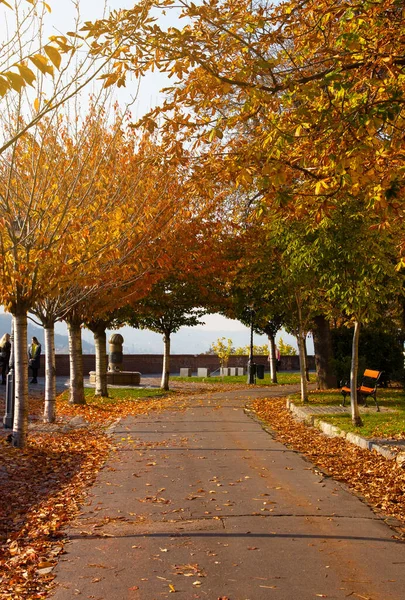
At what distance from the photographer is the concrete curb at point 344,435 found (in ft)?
38.6

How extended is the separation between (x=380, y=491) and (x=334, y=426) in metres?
6.09

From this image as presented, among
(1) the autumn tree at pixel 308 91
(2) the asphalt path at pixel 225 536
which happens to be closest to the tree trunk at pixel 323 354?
(2) the asphalt path at pixel 225 536

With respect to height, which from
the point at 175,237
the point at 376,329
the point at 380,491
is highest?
the point at 175,237

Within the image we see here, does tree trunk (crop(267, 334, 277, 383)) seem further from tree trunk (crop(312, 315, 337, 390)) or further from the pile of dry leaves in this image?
the pile of dry leaves

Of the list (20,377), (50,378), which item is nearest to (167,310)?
(50,378)

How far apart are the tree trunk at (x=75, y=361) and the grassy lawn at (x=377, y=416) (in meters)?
6.70

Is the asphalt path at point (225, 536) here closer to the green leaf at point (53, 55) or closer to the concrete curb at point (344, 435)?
the concrete curb at point (344, 435)

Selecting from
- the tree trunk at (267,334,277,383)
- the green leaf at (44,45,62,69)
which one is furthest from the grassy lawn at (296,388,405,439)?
the tree trunk at (267,334,277,383)

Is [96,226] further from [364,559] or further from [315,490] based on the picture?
[364,559]

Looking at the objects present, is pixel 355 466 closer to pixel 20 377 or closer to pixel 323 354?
pixel 20 377

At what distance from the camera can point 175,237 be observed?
24297mm

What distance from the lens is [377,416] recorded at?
17859 millimetres

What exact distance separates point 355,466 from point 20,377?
5.70m

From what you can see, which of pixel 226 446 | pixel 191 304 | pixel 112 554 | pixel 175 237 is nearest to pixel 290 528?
pixel 112 554
